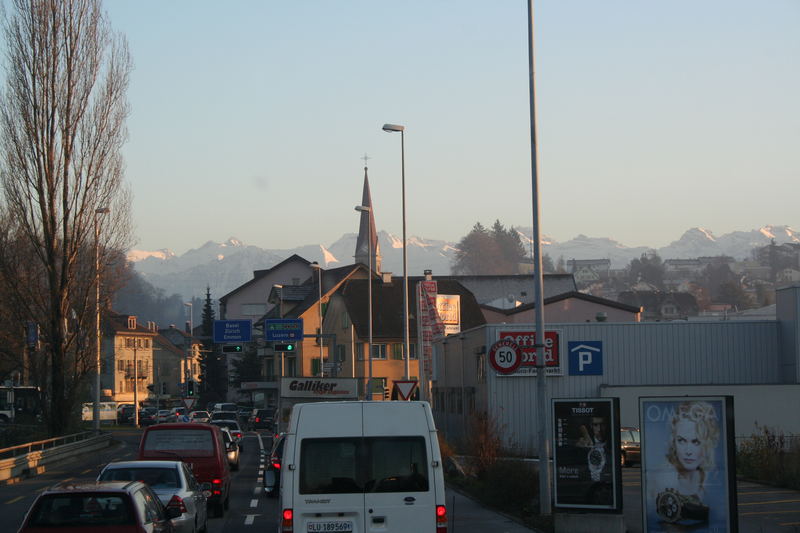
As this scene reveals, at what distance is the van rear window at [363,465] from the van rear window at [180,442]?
937 cm

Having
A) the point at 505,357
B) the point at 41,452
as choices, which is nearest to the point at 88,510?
the point at 505,357

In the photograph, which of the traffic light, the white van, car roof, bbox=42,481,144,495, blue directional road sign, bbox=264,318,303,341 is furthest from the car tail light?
blue directional road sign, bbox=264,318,303,341

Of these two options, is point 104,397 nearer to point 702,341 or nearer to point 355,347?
point 355,347

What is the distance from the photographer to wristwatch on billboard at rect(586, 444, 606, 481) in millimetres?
16656

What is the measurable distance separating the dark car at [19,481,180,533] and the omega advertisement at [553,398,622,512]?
7.35m

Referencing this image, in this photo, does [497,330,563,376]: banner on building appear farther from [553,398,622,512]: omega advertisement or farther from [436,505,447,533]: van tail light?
[436,505,447,533]: van tail light

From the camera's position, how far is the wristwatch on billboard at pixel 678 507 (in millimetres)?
14984

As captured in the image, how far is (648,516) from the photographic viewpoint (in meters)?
15.1

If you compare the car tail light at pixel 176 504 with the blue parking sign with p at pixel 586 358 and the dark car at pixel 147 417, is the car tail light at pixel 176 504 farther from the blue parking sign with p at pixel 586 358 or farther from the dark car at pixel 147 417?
the dark car at pixel 147 417

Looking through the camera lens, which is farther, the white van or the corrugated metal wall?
the corrugated metal wall

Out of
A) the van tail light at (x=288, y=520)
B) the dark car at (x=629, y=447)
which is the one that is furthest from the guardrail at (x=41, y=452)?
the van tail light at (x=288, y=520)

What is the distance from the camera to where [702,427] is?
1512 cm

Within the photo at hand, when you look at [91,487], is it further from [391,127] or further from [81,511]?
[391,127]

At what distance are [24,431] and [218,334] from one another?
14.9 m
